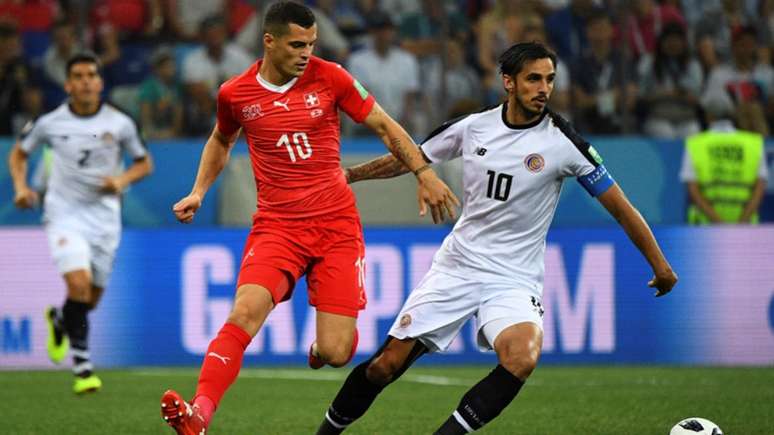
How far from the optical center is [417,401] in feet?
33.0

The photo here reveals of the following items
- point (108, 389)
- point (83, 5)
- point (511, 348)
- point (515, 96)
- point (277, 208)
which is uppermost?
point (83, 5)

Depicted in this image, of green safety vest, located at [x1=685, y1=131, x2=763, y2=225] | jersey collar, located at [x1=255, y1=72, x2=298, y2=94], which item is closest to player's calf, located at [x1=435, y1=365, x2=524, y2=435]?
jersey collar, located at [x1=255, y1=72, x2=298, y2=94]

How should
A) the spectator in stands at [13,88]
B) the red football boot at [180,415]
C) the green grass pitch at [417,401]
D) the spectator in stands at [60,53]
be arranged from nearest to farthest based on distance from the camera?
the red football boot at [180,415] < the green grass pitch at [417,401] < the spectator in stands at [13,88] < the spectator in stands at [60,53]

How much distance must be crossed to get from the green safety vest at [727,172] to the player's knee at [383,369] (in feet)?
23.9

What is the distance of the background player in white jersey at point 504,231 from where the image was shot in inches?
269

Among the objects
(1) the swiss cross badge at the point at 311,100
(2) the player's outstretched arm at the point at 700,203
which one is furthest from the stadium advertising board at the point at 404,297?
(1) the swiss cross badge at the point at 311,100

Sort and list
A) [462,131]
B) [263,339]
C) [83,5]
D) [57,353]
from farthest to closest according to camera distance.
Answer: [83,5]
[263,339]
[57,353]
[462,131]

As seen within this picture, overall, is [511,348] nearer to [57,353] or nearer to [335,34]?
[57,353]

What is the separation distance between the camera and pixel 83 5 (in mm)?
14367

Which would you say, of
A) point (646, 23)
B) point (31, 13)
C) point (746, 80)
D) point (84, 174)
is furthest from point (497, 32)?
point (84, 174)

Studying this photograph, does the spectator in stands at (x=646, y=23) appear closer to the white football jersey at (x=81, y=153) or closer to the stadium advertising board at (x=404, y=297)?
→ the stadium advertising board at (x=404, y=297)

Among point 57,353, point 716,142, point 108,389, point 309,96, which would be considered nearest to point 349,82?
point 309,96

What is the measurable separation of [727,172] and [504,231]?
7.04m

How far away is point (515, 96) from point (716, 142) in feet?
23.0
